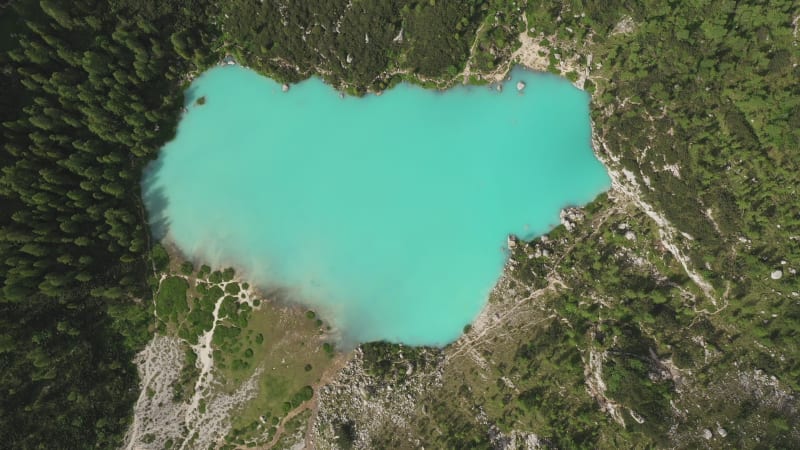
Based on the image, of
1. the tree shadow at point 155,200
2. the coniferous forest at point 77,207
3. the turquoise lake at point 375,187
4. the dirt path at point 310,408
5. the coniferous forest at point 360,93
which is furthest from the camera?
the turquoise lake at point 375,187

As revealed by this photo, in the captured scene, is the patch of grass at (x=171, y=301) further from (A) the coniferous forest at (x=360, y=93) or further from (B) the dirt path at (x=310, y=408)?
(B) the dirt path at (x=310, y=408)

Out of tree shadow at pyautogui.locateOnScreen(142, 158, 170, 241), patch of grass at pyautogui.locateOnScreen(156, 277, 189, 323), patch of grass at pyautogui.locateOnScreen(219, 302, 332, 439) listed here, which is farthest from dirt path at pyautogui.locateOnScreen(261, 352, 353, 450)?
tree shadow at pyautogui.locateOnScreen(142, 158, 170, 241)

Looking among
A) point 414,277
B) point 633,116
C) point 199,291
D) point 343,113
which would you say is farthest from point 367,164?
point 633,116

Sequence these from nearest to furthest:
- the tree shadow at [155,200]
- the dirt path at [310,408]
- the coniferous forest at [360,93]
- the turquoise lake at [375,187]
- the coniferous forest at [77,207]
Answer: the coniferous forest at [360,93] < the coniferous forest at [77,207] < the dirt path at [310,408] < the tree shadow at [155,200] < the turquoise lake at [375,187]

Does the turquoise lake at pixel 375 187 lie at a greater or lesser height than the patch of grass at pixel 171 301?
greater

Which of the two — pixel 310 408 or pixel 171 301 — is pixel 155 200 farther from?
pixel 310 408

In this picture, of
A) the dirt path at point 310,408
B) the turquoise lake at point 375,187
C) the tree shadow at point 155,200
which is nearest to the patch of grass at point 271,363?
the dirt path at point 310,408

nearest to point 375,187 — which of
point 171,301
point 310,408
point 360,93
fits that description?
point 360,93
